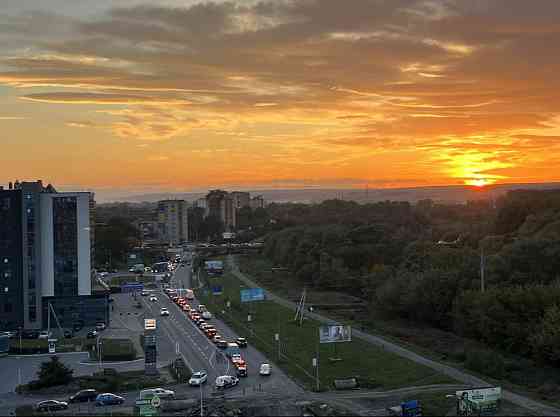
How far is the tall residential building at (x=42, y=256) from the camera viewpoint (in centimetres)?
2638

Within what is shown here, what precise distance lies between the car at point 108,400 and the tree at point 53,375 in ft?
7.34

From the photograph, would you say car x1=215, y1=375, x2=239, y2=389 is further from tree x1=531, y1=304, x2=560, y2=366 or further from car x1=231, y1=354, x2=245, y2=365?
tree x1=531, y1=304, x2=560, y2=366

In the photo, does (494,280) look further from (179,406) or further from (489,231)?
(489,231)

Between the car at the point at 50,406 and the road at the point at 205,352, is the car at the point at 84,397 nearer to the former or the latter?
the car at the point at 50,406

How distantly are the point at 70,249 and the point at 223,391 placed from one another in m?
13.0

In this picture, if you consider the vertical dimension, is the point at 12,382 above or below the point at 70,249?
below

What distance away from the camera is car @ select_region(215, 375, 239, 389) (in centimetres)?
1677

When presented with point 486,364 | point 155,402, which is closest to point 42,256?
point 155,402

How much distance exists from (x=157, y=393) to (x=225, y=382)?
190cm

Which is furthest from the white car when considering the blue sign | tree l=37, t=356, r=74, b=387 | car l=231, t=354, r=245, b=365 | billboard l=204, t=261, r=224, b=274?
billboard l=204, t=261, r=224, b=274

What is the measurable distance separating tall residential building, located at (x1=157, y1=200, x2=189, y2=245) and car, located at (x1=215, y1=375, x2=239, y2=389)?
64917 millimetres

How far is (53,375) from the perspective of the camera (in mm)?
17453

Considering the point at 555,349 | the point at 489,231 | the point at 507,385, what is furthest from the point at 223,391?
the point at 489,231

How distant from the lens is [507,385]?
55.5ft
